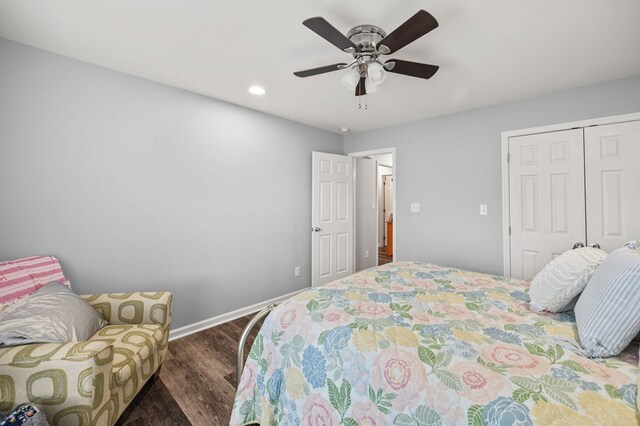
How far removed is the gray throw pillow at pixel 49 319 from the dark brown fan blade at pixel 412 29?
2.28 m

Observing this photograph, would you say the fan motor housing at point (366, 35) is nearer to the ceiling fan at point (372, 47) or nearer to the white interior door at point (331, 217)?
the ceiling fan at point (372, 47)

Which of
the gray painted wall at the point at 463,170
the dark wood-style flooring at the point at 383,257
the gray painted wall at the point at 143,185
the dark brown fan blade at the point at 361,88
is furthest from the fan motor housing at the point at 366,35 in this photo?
the dark wood-style flooring at the point at 383,257

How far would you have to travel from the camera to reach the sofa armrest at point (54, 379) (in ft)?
3.66

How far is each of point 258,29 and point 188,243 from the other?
198 cm

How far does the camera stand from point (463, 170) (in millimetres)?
3205

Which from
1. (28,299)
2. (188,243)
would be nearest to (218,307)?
(188,243)

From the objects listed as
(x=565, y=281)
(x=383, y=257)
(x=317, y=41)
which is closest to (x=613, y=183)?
(x=565, y=281)

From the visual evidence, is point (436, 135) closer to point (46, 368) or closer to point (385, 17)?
point (385, 17)

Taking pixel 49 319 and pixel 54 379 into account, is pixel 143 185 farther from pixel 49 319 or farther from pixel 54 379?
pixel 54 379

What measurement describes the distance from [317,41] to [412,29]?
0.71 metres

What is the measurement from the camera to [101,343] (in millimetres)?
1271

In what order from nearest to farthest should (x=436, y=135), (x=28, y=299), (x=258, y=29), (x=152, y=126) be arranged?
1. (x=28, y=299)
2. (x=258, y=29)
3. (x=152, y=126)
4. (x=436, y=135)

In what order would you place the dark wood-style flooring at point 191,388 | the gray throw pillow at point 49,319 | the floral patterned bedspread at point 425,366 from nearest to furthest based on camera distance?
1. the floral patterned bedspread at point 425,366
2. the gray throw pillow at point 49,319
3. the dark wood-style flooring at point 191,388

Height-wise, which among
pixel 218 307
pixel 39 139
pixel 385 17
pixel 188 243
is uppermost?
pixel 385 17
